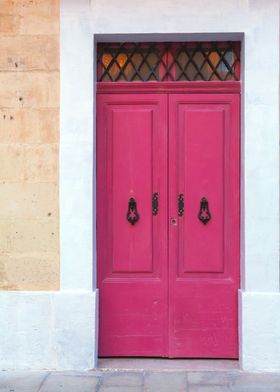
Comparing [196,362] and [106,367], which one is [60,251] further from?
[196,362]

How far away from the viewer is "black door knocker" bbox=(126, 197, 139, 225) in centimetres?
637

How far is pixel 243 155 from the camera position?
6172 millimetres

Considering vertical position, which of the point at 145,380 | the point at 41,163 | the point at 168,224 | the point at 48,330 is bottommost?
the point at 145,380

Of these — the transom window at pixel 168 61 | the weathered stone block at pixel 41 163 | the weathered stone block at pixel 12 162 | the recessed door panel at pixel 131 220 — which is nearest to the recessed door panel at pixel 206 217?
the recessed door panel at pixel 131 220

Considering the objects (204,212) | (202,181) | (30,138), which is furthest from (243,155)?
(30,138)

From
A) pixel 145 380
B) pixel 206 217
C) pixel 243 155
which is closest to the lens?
pixel 145 380

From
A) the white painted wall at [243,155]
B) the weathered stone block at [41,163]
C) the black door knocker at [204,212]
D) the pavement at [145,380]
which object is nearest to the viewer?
the pavement at [145,380]

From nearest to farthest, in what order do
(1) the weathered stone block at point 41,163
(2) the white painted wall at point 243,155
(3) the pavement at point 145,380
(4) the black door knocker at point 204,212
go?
(3) the pavement at point 145,380
(2) the white painted wall at point 243,155
(1) the weathered stone block at point 41,163
(4) the black door knocker at point 204,212

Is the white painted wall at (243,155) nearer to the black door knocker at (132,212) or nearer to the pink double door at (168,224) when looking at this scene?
the pink double door at (168,224)

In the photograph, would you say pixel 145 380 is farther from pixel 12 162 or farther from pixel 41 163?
pixel 12 162

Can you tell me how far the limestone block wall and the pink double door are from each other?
Answer: 501mm

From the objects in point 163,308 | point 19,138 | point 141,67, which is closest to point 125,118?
point 141,67

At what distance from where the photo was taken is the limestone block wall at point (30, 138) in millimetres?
6188

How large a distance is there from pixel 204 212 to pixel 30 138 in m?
1.81
